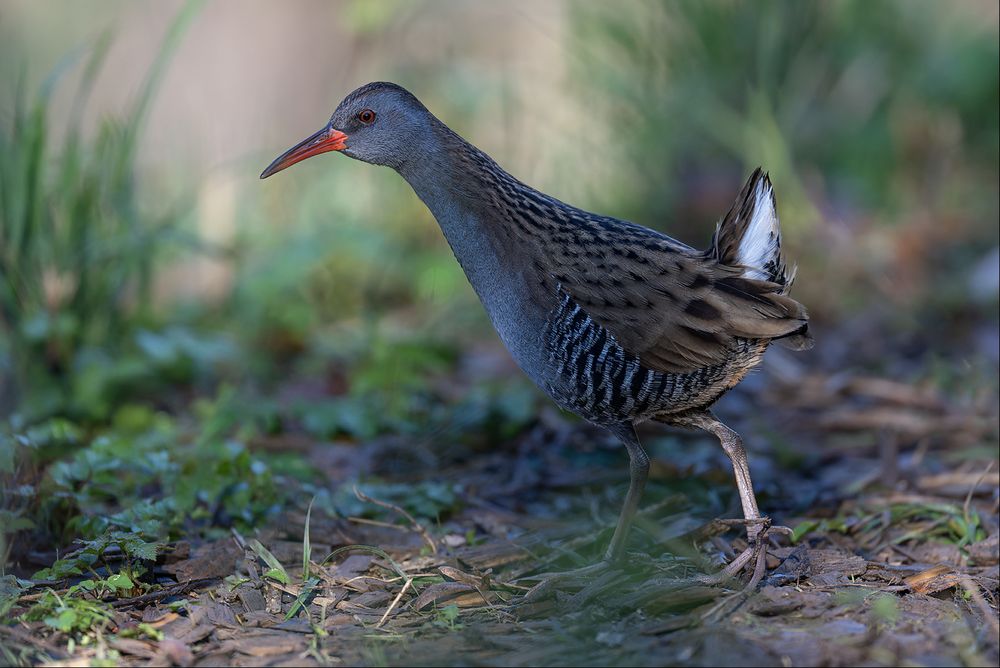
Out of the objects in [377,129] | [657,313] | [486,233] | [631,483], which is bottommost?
[631,483]

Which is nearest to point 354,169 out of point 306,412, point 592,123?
point 592,123

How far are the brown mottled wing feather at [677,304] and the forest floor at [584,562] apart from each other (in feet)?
1.98

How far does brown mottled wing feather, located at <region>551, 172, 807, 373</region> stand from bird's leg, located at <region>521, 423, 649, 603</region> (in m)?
0.36

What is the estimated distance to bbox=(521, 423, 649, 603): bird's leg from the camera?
3203mm

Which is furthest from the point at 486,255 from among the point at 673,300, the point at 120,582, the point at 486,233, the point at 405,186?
the point at 405,186

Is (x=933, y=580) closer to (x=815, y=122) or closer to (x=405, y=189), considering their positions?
(x=815, y=122)

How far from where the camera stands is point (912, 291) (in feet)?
20.0

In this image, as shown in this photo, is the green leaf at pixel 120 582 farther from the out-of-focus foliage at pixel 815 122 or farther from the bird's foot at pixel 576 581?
the out-of-focus foliage at pixel 815 122

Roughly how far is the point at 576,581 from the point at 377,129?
1618 millimetres

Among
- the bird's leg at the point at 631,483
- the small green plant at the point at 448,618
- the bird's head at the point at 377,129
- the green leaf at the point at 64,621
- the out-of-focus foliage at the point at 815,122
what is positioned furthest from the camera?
the out-of-focus foliage at the point at 815,122

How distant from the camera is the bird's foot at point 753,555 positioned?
3.08 metres

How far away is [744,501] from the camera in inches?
132

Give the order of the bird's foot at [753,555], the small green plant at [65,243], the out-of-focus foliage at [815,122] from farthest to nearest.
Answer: the out-of-focus foliage at [815,122], the small green plant at [65,243], the bird's foot at [753,555]

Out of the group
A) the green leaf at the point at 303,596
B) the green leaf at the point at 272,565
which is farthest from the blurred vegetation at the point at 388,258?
the green leaf at the point at 303,596
